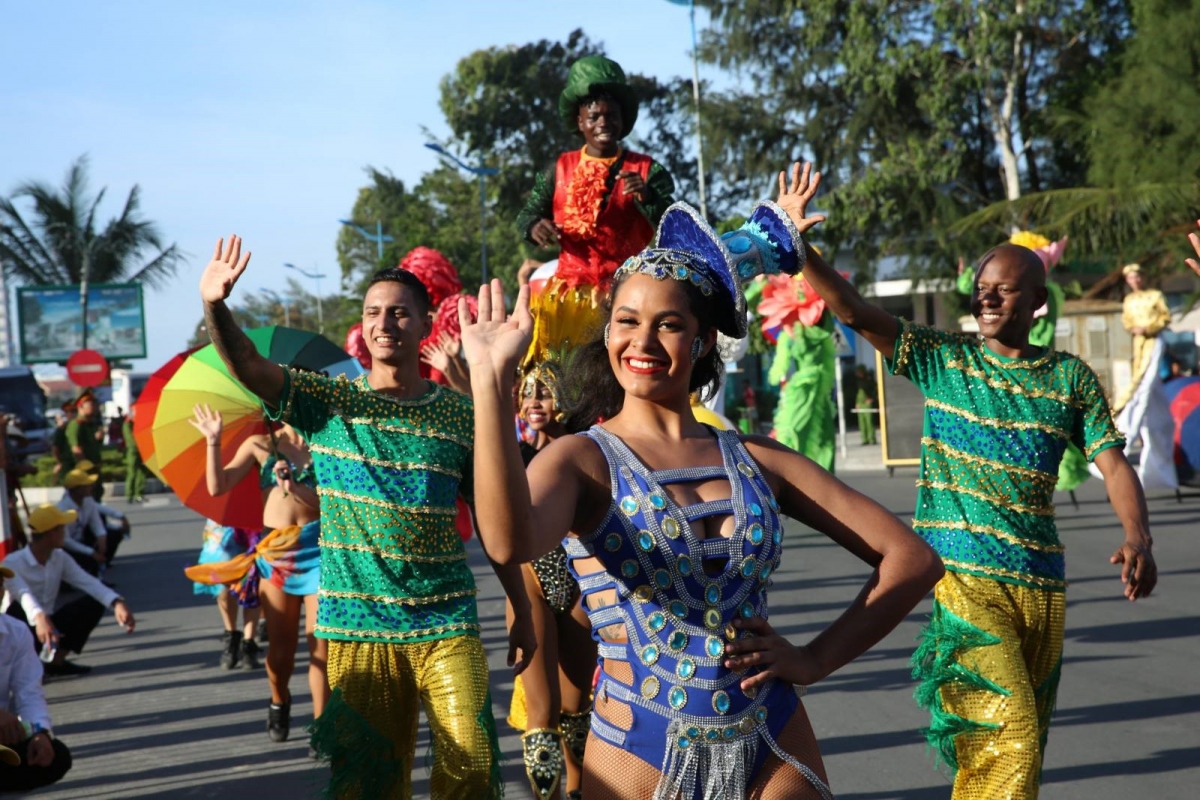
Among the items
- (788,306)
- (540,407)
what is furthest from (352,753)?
(788,306)

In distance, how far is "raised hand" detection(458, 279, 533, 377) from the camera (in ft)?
8.21

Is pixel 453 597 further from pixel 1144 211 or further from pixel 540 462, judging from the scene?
pixel 1144 211

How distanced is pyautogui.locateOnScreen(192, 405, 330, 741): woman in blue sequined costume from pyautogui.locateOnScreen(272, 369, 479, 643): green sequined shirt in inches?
83.9

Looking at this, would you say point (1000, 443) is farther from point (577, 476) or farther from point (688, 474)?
point (577, 476)

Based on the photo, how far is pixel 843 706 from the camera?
7652 mm

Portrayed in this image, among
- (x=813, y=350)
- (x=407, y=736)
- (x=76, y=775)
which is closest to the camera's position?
(x=407, y=736)

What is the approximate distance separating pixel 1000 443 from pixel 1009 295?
0.50 m

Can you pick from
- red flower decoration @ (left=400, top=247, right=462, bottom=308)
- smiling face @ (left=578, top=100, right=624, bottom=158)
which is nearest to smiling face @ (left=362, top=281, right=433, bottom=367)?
smiling face @ (left=578, top=100, right=624, bottom=158)

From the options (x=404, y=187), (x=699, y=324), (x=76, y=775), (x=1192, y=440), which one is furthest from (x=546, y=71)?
(x=699, y=324)

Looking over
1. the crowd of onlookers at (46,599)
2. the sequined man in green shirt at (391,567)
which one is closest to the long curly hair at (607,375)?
the sequined man in green shirt at (391,567)

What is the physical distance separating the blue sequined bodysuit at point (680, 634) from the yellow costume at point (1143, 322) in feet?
41.2

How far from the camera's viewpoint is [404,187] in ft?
231

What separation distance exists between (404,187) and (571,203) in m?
65.7

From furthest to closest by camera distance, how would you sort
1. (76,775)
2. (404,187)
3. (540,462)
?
(404,187) < (76,775) < (540,462)
